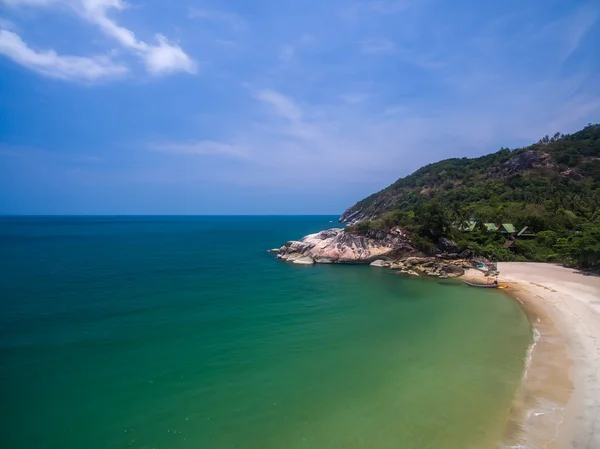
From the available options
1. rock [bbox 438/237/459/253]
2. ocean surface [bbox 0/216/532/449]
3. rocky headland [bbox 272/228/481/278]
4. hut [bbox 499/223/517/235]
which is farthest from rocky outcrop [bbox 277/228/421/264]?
ocean surface [bbox 0/216/532/449]

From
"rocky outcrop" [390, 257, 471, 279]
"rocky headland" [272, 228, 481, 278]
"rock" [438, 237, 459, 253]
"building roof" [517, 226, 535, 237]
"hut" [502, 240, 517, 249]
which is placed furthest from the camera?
"building roof" [517, 226, 535, 237]

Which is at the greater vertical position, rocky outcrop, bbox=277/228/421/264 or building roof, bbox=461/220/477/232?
building roof, bbox=461/220/477/232

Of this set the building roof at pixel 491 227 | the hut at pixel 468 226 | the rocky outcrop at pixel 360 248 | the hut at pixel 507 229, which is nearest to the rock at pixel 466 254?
the rocky outcrop at pixel 360 248

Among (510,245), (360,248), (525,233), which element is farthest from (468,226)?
(360,248)

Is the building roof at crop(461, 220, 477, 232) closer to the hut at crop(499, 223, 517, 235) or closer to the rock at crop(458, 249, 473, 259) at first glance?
the hut at crop(499, 223, 517, 235)

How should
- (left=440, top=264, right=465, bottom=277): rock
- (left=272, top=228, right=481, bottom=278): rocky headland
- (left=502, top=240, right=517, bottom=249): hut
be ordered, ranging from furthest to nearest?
1. (left=502, top=240, right=517, bottom=249): hut
2. (left=272, top=228, right=481, bottom=278): rocky headland
3. (left=440, top=264, right=465, bottom=277): rock

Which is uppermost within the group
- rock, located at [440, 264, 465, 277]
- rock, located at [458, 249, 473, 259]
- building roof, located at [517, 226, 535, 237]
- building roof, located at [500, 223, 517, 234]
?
building roof, located at [500, 223, 517, 234]

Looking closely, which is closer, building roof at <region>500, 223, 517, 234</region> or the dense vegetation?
the dense vegetation
